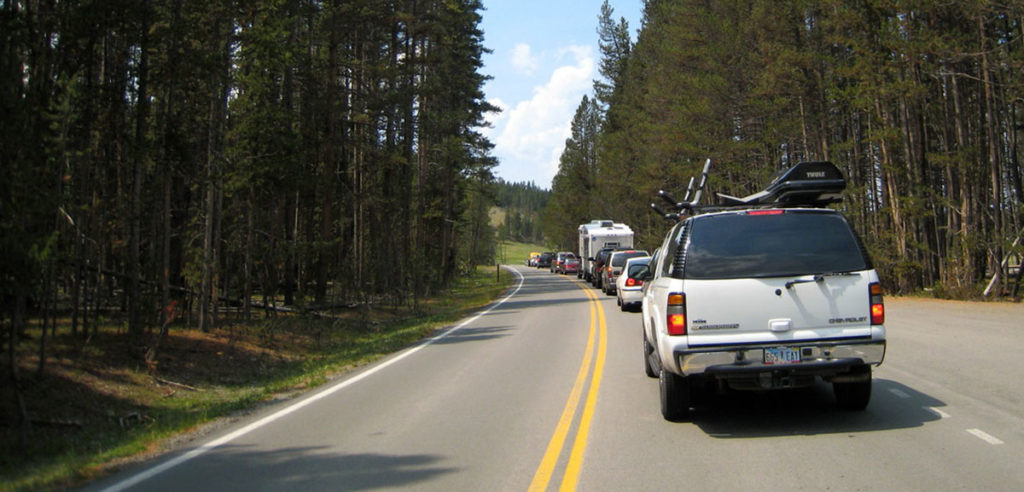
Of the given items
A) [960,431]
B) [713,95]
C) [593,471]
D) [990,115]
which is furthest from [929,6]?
[593,471]

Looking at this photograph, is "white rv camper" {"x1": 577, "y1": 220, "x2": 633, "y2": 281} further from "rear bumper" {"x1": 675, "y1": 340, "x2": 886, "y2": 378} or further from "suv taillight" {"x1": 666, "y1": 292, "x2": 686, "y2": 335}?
"rear bumper" {"x1": 675, "y1": 340, "x2": 886, "y2": 378}

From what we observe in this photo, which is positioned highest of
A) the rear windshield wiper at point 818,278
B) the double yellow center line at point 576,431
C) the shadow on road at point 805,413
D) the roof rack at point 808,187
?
the roof rack at point 808,187

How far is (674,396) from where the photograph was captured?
7.68m

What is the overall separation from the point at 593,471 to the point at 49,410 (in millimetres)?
6991

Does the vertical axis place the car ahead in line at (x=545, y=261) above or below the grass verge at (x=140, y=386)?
above

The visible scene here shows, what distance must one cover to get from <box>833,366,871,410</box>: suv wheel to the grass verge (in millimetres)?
6697

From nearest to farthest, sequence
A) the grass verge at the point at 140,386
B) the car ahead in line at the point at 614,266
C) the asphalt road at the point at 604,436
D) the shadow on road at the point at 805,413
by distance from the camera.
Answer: the asphalt road at the point at 604,436
the shadow on road at the point at 805,413
the grass verge at the point at 140,386
the car ahead in line at the point at 614,266

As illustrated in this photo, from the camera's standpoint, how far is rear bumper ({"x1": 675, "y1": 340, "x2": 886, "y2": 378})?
6879 millimetres

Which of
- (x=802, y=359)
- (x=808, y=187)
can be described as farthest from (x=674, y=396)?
(x=808, y=187)

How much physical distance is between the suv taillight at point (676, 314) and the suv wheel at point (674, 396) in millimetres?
727

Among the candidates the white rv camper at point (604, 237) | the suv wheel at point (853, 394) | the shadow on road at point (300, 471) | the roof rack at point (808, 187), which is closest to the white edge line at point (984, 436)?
the suv wheel at point (853, 394)

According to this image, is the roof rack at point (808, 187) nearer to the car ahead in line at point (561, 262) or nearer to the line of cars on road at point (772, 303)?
the line of cars on road at point (772, 303)

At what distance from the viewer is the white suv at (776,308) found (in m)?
6.90

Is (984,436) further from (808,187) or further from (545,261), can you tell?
(545,261)
